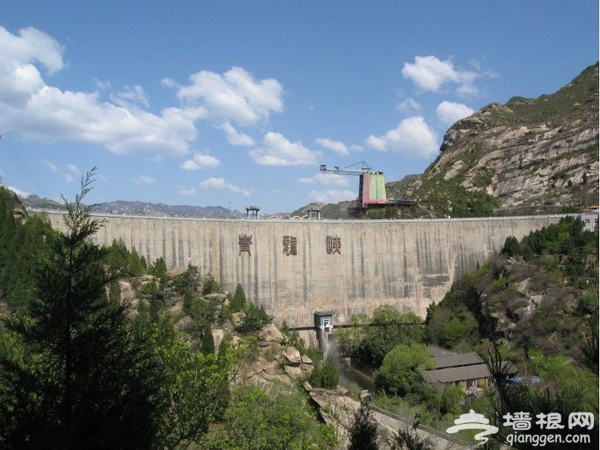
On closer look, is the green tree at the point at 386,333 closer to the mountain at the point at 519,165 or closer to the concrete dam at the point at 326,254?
the concrete dam at the point at 326,254

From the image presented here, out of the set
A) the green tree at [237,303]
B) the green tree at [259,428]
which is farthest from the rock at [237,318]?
the green tree at [259,428]

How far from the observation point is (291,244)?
106 feet

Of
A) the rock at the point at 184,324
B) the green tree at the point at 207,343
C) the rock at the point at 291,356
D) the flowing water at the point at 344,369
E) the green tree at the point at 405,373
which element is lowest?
the flowing water at the point at 344,369

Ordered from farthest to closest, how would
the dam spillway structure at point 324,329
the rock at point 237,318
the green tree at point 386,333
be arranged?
the dam spillway structure at point 324,329
the green tree at point 386,333
the rock at point 237,318

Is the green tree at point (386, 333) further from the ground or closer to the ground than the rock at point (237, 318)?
closer to the ground

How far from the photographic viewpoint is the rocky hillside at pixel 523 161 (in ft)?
157

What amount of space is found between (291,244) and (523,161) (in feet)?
114

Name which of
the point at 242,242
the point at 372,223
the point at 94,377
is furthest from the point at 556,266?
the point at 94,377

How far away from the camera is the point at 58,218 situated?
26422 mm

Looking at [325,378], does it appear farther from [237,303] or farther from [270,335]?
[237,303]

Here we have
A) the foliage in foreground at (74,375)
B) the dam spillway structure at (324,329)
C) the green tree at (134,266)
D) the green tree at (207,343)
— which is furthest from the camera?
the dam spillway structure at (324,329)

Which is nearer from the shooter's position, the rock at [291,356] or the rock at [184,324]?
the rock at [291,356]

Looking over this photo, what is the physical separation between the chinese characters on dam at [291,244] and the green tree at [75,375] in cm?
2534

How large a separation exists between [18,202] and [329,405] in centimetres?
1746
